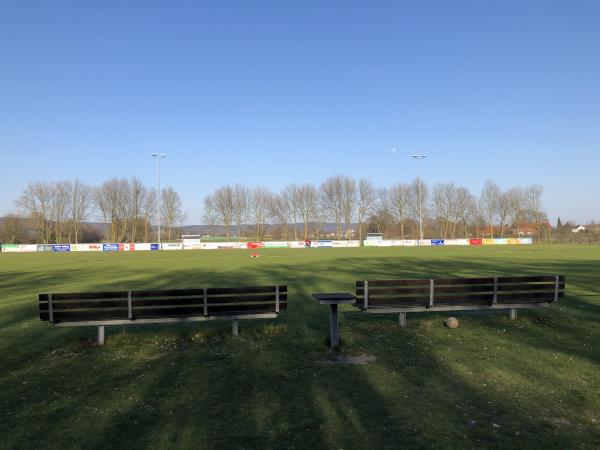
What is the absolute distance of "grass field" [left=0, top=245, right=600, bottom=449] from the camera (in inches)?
164

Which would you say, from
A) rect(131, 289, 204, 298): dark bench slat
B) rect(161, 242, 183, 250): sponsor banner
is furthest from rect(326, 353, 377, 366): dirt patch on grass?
rect(161, 242, 183, 250): sponsor banner

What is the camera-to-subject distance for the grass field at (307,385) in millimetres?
4172

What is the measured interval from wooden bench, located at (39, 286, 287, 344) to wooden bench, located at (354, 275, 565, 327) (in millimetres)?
1696

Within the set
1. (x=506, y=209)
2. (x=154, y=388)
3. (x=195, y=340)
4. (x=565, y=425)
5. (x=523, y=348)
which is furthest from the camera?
(x=506, y=209)

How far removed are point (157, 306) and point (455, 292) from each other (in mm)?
5578

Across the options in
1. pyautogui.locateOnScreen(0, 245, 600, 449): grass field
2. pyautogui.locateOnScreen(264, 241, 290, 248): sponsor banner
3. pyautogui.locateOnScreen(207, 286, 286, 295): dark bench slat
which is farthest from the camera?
pyautogui.locateOnScreen(264, 241, 290, 248): sponsor banner

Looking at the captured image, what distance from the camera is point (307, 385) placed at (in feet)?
18.3

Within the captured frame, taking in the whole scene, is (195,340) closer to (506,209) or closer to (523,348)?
(523,348)

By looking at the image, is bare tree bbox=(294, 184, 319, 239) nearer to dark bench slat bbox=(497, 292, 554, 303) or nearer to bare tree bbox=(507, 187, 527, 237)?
Result: bare tree bbox=(507, 187, 527, 237)

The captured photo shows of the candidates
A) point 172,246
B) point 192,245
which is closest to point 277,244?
point 192,245

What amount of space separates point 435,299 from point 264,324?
3.48 meters

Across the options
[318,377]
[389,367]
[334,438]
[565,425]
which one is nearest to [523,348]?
[389,367]

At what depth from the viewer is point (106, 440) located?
4.09m

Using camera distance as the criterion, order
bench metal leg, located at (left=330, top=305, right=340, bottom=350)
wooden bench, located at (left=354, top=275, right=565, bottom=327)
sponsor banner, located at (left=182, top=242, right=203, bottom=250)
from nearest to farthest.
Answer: bench metal leg, located at (left=330, top=305, right=340, bottom=350) → wooden bench, located at (left=354, top=275, right=565, bottom=327) → sponsor banner, located at (left=182, top=242, right=203, bottom=250)
